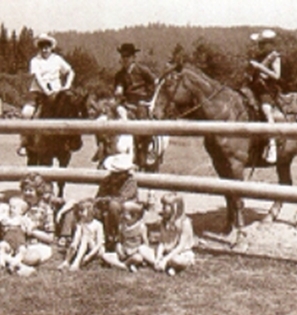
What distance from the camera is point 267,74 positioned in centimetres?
1078

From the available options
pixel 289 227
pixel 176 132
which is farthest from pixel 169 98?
pixel 289 227

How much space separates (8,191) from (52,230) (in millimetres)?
4099

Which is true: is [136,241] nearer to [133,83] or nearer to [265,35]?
[265,35]

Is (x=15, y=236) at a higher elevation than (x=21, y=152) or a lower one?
higher

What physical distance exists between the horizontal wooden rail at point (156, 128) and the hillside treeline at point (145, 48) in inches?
711

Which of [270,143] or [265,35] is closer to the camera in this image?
[265,35]

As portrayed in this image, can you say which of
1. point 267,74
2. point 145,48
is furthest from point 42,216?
point 145,48

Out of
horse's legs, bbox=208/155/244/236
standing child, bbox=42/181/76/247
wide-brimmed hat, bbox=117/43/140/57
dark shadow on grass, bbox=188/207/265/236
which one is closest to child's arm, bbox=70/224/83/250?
standing child, bbox=42/181/76/247

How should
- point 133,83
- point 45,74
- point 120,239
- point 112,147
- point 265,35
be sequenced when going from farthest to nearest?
point 133,83, point 45,74, point 112,147, point 265,35, point 120,239

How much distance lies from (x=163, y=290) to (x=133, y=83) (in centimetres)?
567

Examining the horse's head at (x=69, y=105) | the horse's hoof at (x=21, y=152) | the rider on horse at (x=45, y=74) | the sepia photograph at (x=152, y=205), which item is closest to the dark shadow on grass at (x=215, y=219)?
the sepia photograph at (x=152, y=205)

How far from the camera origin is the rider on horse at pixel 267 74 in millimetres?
10766

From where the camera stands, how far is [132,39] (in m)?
27.8

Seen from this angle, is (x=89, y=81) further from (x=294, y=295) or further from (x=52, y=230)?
(x=294, y=295)
